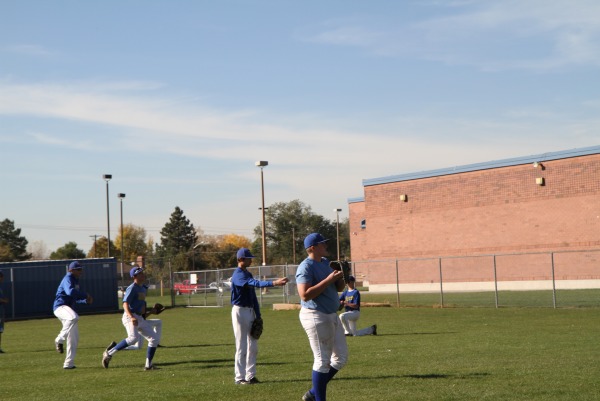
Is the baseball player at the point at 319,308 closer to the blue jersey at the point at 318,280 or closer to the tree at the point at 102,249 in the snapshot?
the blue jersey at the point at 318,280

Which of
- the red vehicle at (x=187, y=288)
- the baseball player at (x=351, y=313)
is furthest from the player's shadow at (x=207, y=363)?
the red vehicle at (x=187, y=288)

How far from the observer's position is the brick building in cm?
4866

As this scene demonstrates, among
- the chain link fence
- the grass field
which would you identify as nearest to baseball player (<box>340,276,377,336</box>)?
the grass field

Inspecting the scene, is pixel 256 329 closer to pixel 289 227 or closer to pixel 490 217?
pixel 490 217

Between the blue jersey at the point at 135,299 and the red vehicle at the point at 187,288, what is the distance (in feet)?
105

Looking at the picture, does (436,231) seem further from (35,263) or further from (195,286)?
(35,263)

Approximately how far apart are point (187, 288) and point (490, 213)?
19261mm

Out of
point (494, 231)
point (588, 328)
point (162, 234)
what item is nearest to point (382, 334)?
point (588, 328)

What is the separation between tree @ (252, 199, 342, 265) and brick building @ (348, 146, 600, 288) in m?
67.5

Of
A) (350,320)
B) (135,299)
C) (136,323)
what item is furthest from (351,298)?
(136,323)

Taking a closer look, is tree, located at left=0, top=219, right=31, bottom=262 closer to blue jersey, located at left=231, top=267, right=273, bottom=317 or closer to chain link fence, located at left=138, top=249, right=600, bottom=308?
chain link fence, located at left=138, top=249, right=600, bottom=308

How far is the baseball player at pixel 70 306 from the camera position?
677 inches

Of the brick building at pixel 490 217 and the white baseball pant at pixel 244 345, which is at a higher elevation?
the brick building at pixel 490 217

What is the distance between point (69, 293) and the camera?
1753 cm
